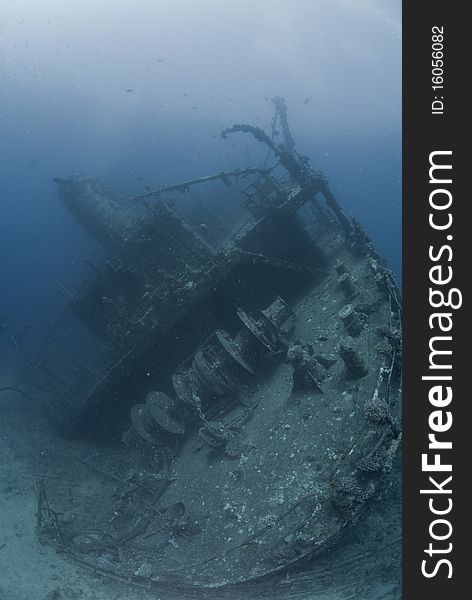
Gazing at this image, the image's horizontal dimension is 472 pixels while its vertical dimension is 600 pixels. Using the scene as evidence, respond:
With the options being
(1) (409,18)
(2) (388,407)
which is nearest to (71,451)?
(2) (388,407)

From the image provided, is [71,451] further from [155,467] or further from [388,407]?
[388,407]

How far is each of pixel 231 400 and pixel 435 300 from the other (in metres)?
7.30

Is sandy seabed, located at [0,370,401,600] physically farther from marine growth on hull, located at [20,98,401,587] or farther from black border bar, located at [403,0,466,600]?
black border bar, located at [403,0,466,600]

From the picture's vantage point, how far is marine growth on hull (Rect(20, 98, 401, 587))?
632 cm

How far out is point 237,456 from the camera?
323 inches

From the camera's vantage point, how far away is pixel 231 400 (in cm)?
1008

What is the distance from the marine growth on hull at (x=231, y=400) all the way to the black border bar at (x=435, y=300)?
2651 mm

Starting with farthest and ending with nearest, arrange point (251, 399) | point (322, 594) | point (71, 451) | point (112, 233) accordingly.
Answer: point (112, 233) < point (71, 451) < point (251, 399) < point (322, 594)

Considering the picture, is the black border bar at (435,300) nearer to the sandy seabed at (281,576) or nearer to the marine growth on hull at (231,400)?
the marine growth on hull at (231,400)

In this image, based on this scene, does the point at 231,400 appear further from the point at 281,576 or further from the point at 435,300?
the point at 435,300

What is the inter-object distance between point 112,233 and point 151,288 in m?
5.26

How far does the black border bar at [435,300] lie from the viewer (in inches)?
129

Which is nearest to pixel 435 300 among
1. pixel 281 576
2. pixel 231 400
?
pixel 281 576

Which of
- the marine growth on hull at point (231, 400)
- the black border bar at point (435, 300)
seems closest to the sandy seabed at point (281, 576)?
the marine growth on hull at point (231, 400)
